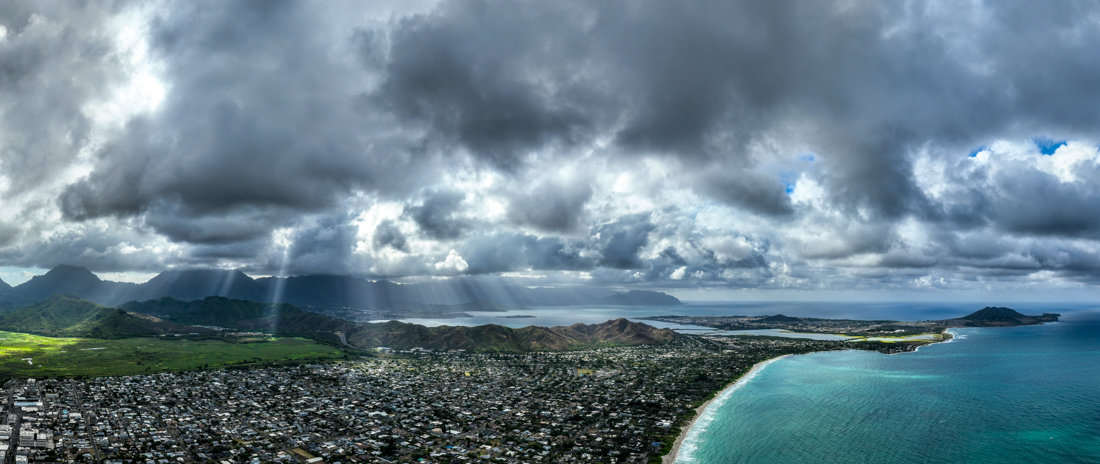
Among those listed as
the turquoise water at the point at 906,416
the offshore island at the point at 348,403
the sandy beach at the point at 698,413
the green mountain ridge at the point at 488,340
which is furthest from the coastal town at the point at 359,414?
the green mountain ridge at the point at 488,340

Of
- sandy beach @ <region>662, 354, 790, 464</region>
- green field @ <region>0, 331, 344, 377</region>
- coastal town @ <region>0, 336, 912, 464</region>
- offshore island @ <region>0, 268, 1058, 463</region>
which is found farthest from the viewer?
green field @ <region>0, 331, 344, 377</region>

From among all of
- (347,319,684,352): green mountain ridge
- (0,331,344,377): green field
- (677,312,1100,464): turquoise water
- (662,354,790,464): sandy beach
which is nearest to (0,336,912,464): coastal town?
(662,354,790,464): sandy beach

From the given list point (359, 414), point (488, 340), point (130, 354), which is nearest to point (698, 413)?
point (359, 414)

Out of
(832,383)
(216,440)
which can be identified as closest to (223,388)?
(216,440)

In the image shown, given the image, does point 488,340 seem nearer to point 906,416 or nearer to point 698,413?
point 698,413

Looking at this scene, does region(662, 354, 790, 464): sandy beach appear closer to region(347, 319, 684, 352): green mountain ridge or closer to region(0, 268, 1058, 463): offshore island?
region(0, 268, 1058, 463): offshore island

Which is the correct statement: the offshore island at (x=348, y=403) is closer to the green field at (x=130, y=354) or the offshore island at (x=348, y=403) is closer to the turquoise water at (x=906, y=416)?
the green field at (x=130, y=354)
